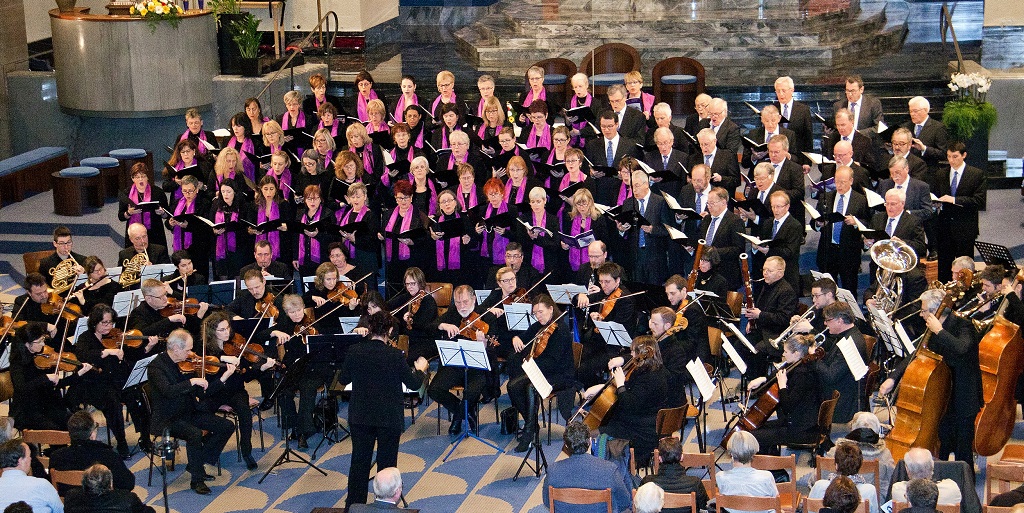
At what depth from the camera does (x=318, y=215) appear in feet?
32.9

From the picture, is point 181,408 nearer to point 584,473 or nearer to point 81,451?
point 81,451

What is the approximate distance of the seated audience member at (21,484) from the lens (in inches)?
249

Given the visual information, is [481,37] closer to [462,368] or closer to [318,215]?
[318,215]

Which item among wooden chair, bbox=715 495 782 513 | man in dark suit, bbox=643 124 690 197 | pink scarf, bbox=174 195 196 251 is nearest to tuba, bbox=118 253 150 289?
pink scarf, bbox=174 195 196 251

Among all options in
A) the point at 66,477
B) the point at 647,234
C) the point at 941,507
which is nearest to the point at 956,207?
the point at 647,234

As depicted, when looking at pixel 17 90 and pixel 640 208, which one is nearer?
pixel 640 208

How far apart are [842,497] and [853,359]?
2.06m

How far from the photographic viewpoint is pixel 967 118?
11719mm

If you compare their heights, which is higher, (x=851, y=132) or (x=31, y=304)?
(x=851, y=132)

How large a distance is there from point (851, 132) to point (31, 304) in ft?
20.6

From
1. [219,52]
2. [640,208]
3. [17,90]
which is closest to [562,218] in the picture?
[640,208]

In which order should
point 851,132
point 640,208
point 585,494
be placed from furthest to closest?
point 851,132
point 640,208
point 585,494

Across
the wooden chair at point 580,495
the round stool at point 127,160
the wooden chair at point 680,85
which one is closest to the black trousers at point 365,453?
the wooden chair at point 580,495

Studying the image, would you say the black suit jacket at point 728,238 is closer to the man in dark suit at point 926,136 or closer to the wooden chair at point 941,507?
the man in dark suit at point 926,136
